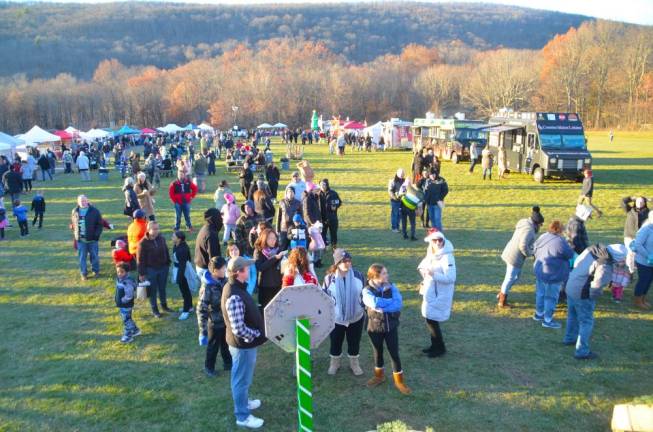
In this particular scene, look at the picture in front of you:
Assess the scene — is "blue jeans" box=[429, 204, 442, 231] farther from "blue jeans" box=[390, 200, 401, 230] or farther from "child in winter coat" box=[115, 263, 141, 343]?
"child in winter coat" box=[115, 263, 141, 343]

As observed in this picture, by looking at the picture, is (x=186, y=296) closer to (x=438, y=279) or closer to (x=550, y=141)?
(x=438, y=279)

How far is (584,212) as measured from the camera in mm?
7910

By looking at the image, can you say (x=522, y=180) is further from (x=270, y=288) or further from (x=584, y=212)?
(x=270, y=288)

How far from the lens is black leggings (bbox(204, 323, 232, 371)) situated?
5727 mm

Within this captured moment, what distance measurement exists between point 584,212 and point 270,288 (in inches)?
201

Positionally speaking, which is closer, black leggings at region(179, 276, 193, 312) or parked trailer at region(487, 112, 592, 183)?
black leggings at region(179, 276, 193, 312)

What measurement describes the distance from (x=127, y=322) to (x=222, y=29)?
181793mm

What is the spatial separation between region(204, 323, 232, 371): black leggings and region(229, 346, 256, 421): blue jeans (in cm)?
89

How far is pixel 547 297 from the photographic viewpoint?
23.2 feet

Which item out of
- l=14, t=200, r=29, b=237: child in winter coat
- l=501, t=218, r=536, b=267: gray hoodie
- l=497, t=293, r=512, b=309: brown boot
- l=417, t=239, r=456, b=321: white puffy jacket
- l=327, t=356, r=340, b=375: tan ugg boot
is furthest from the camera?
l=14, t=200, r=29, b=237: child in winter coat

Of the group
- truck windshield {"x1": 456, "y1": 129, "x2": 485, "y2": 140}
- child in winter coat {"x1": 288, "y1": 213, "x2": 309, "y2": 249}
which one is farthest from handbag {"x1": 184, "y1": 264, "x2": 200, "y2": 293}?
truck windshield {"x1": 456, "y1": 129, "x2": 485, "y2": 140}

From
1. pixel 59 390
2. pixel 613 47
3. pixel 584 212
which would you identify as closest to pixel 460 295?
pixel 584 212

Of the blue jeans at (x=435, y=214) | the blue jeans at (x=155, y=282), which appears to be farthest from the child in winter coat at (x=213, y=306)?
the blue jeans at (x=435, y=214)

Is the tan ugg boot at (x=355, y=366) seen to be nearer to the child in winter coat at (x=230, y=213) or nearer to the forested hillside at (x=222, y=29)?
the child in winter coat at (x=230, y=213)
